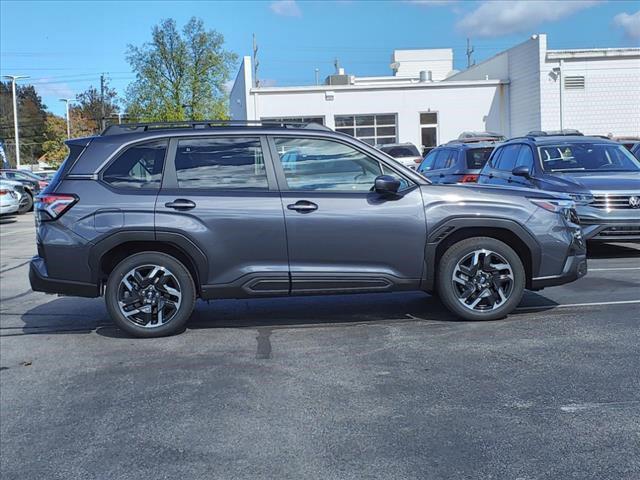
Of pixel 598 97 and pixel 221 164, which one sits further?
pixel 598 97

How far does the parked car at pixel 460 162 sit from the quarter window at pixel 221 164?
25.5 ft

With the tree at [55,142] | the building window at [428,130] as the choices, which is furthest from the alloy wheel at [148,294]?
the tree at [55,142]

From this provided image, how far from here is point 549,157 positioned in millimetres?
10867

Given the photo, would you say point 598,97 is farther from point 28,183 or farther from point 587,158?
point 28,183

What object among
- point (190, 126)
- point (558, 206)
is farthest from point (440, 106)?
point (190, 126)

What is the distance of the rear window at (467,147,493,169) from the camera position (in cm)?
1395

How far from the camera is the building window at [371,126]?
34906 mm

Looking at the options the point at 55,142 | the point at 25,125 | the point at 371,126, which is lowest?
the point at 371,126

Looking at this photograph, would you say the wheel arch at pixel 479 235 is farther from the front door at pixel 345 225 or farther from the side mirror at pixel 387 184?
the side mirror at pixel 387 184

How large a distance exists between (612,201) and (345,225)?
513cm

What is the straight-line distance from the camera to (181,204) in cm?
599

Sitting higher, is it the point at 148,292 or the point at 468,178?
the point at 468,178

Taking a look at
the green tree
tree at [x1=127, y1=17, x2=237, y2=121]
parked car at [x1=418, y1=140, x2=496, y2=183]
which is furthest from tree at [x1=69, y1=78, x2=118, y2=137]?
parked car at [x1=418, y1=140, x2=496, y2=183]

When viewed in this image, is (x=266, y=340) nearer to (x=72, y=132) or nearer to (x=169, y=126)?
(x=169, y=126)
